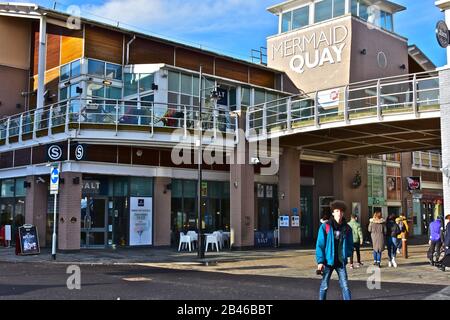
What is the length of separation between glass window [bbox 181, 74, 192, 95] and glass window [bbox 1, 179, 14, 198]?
31.2ft

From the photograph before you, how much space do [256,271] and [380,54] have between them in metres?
20.3

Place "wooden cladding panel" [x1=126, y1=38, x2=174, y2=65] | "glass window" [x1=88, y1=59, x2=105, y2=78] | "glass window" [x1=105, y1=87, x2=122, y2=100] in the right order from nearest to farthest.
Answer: "glass window" [x1=88, y1=59, x2=105, y2=78]
"glass window" [x1=105, y1=87, x2=122, y2=100]
"wooden cladding panel" [x1=126, y1=38, x2=174, y2=65]

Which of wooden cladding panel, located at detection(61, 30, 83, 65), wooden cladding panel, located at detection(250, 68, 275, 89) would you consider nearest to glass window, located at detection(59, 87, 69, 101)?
wooden cladding panel, located at detection(61, 30, 83, 65)

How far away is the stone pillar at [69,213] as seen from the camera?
69.1 ft

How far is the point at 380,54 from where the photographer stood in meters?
31.4

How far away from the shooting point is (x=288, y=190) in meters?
25.2

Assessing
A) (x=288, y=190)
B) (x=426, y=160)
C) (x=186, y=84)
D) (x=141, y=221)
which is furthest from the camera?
(x=426, y=160)

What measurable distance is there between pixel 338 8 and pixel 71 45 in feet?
48.9

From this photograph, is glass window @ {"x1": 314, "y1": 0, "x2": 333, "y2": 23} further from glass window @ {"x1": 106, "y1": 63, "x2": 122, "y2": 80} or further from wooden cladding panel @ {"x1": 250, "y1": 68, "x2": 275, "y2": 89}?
glass window @ {"x1": 106, "y1": 63, "x2": 122, "y2": 80}

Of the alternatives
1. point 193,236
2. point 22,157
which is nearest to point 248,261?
point 193,236

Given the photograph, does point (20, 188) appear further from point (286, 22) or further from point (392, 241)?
point (286, 22)

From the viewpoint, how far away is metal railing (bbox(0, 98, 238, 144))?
21281 mm
